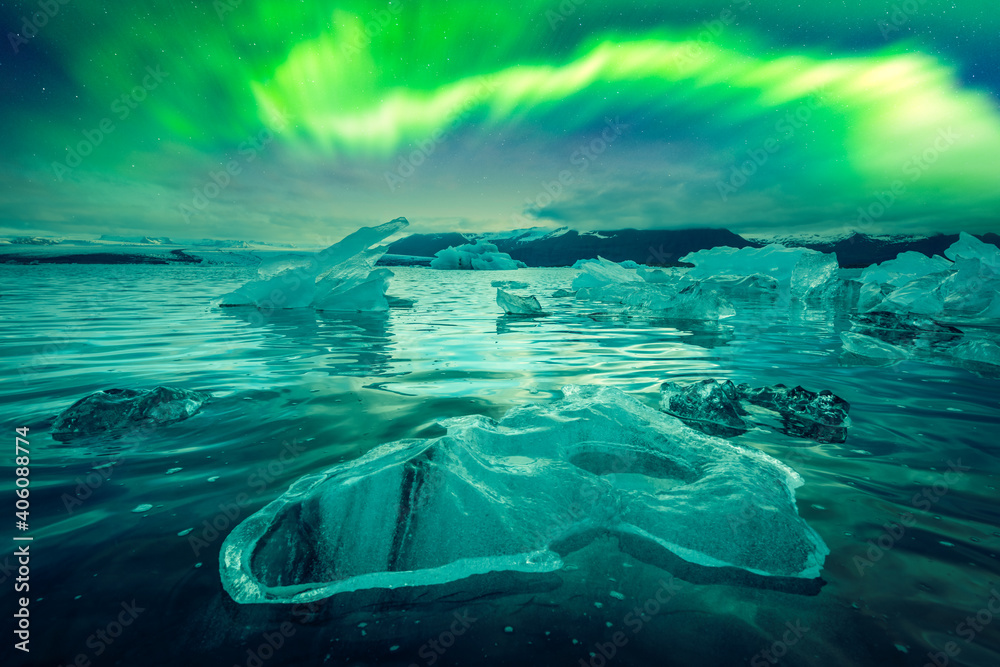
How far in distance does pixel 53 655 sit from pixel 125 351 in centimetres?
667

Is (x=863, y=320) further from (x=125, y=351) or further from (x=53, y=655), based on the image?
(x=125, y=351)

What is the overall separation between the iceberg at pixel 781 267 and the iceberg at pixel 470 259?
43090 mm

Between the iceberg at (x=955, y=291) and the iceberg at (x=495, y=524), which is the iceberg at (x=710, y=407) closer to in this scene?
the iceberg at (x=495, y=524)

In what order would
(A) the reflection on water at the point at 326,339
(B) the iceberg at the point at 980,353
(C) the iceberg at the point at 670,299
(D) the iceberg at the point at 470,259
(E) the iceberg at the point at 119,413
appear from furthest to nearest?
(D) the iceberg at the point at 470,259 → (C) the iceberg at the point at 670,299 → (B) the iceberg at the point at 980,353 → (A) the reflection on water at the point at 326,339 → (E) the iceberg at the point at 119,413

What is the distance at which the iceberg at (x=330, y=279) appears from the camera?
13094 millimetres

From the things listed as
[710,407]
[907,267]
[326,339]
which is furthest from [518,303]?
[907,267]

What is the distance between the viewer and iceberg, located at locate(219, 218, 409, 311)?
43.0 feet

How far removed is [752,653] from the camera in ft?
4.78

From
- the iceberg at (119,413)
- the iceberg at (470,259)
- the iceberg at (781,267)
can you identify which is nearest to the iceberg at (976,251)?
the iceberg at (781,267)

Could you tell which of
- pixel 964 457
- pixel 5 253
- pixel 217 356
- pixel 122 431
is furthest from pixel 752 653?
pixel 5 253

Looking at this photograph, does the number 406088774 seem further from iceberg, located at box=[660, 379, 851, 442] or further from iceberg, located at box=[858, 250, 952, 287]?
iceberg, located at box=[858, 250, 952, 287]

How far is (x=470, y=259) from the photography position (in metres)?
71.9

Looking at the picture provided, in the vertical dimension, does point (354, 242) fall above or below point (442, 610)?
above

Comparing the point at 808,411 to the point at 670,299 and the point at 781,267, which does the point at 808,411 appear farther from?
the point at 781,267
